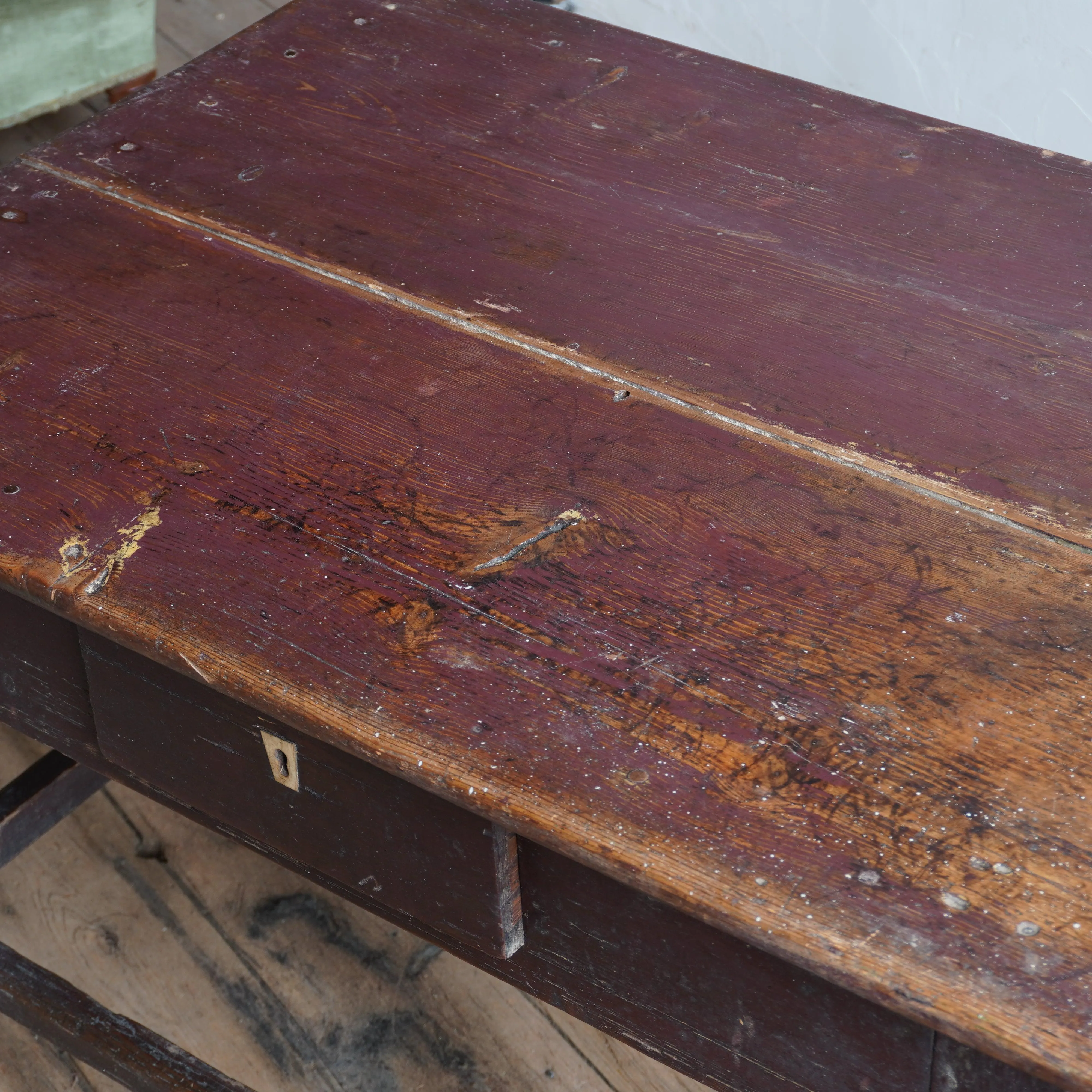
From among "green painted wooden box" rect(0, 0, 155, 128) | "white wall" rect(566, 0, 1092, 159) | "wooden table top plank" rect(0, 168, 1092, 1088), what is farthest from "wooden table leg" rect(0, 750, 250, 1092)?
"white wall" rect(566, 0, 1092, 159)

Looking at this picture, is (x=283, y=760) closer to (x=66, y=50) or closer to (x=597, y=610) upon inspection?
(x=597, y=610)

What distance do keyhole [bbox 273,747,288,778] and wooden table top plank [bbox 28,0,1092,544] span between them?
1.22 feet

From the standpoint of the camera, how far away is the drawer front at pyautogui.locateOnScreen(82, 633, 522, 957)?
2.58 feet

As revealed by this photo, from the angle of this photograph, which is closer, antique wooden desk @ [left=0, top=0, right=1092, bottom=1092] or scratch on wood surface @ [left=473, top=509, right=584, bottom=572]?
antique wooden desk @ [left=0, top=0, right=1092, bottom=1092]

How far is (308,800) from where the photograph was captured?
0.84 metres

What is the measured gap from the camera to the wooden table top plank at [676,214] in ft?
3.11

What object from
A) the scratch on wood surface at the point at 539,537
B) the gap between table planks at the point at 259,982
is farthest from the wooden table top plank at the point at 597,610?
the gap between table planks at the point at 259,982

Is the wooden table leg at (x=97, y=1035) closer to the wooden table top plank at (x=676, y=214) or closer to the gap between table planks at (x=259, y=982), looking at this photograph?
the gap between table planks at (x=259, y=982)

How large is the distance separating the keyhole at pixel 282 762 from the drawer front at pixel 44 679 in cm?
17

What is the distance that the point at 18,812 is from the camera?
125cm

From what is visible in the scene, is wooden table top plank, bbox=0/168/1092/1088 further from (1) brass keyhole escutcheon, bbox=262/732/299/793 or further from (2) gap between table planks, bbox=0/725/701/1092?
(2) gap between table planks, bbox=0/725/701/1092

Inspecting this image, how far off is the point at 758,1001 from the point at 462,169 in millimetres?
786

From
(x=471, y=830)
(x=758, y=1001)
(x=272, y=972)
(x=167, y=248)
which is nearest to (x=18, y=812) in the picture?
(x=272, y=972)

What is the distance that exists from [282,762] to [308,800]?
1.2 inches
